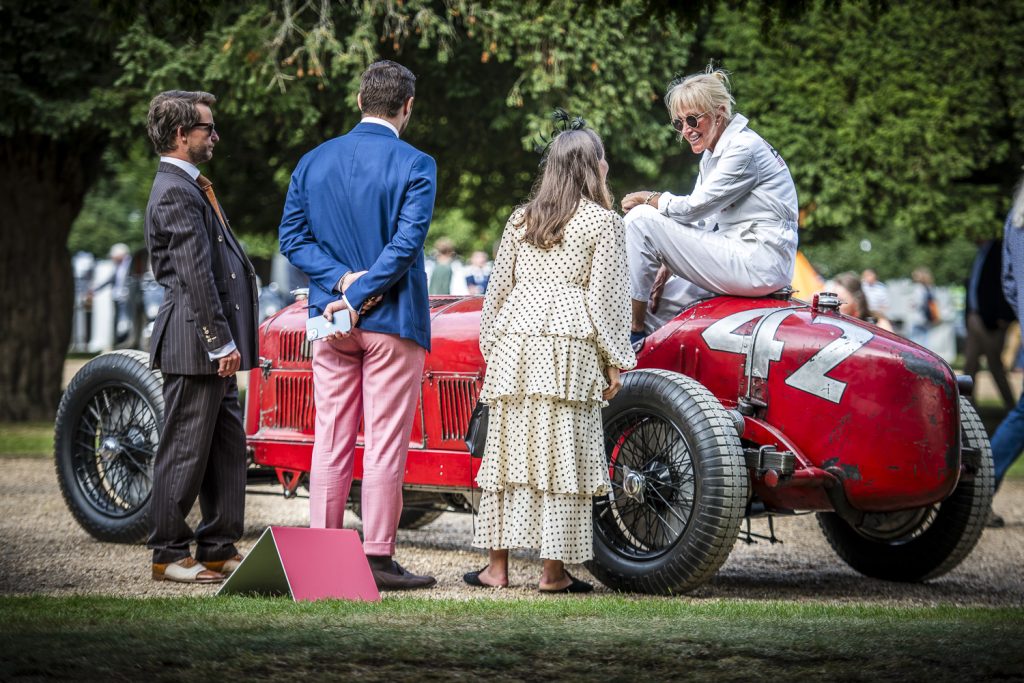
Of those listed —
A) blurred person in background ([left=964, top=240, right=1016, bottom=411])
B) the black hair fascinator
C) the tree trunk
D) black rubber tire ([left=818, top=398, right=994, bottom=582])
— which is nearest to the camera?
the black hair fascinator

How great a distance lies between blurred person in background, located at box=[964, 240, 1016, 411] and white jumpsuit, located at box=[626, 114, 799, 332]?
726 cm

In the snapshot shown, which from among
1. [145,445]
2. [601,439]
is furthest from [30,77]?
[601,439]

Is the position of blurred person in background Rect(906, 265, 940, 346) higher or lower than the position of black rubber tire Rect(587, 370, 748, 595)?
higher

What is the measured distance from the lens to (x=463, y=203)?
58.8ft

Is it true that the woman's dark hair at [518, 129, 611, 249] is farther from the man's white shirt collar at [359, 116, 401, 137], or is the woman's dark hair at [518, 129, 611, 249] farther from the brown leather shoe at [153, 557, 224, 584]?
the brown leather shoe at [153, 557, 224, 584]

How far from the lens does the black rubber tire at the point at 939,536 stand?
19.5ft

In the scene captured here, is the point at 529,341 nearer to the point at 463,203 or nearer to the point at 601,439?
the point at 601,439

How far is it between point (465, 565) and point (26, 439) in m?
7.42

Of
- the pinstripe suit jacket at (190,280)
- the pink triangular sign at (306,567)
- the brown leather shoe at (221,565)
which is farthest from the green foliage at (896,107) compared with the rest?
the pink triangular sign at (306,567)

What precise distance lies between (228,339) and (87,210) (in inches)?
1608

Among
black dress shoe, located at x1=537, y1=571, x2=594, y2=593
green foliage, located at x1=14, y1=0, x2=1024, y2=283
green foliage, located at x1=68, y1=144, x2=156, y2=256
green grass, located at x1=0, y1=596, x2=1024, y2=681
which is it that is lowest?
black dress shoe, located at x1=537, y1=571, x2=594, y2=593

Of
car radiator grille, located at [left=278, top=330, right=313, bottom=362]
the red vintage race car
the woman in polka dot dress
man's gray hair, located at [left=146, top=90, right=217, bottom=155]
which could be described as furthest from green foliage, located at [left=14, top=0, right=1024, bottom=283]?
the woman in polka dot dress

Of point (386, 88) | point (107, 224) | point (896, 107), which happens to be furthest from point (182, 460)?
point (107, 224)

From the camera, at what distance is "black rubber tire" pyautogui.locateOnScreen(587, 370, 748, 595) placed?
5.37m
